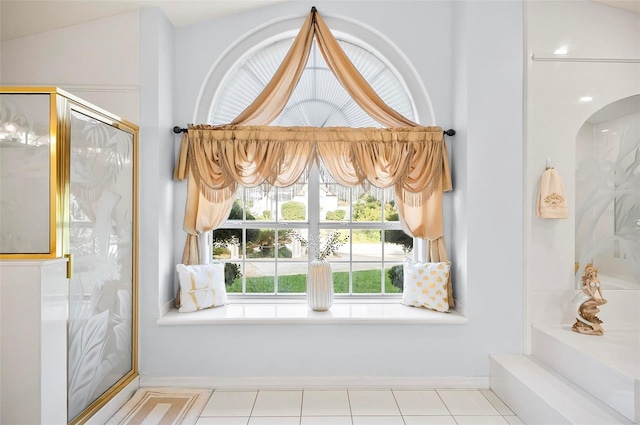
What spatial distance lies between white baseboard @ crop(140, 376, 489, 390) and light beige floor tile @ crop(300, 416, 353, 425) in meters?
0.43

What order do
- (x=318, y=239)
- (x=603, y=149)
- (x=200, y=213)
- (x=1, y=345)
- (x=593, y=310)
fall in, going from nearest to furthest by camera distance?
(x=1, y=345), (x=593, y=310), (x=603, y=149), (x=200, y=213), (x=318, y=239)

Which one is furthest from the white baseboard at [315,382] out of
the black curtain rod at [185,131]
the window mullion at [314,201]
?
the black curtain rod at [185,131]

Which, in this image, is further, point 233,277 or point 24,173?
point 233,277

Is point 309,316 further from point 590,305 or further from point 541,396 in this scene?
point 590,305

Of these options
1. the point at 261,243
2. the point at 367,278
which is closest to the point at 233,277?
the point at 261,243

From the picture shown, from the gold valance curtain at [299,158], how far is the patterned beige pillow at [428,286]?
13cm

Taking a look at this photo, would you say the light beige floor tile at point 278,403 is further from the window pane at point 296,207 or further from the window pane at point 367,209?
the window pane at point 367,209

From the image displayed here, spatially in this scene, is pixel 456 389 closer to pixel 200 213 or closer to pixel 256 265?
pixel 256 265

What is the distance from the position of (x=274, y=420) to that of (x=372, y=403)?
664mm

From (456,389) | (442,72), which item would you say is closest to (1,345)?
(456,389)

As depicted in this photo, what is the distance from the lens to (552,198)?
2.96 meters

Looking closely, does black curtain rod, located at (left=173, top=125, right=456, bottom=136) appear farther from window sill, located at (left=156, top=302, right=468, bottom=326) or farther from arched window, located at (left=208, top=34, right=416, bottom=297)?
window sill, located at (left=156, top=302, right=468, bottom=326)

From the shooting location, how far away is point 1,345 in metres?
1.91

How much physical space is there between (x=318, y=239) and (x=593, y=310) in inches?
79.7
